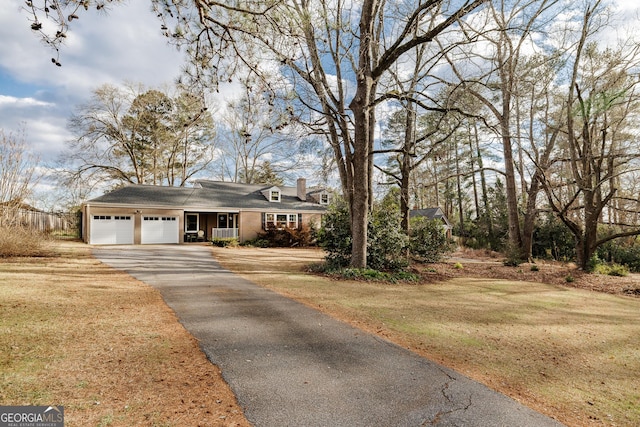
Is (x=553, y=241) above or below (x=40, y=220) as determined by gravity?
below

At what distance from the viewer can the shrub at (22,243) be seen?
1083 centimetres

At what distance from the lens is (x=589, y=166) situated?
546 inches

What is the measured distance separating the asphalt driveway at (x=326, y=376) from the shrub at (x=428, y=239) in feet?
29.6

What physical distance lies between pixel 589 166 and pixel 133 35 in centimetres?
1730

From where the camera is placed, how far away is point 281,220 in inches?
974

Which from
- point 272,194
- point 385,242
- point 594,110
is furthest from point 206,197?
point 594,110

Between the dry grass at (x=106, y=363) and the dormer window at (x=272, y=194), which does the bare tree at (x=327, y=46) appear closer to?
the dry grass at (x=106, y=363)

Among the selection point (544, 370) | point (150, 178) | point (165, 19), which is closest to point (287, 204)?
point (150, 178)

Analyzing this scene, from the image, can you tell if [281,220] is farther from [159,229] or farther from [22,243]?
[22,243]

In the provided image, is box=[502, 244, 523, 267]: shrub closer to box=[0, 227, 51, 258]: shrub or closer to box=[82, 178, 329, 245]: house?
box=[82, 178, 329, 245]: house

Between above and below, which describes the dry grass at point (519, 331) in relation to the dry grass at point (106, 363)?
below

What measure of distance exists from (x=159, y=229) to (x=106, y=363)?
1892 centimetres

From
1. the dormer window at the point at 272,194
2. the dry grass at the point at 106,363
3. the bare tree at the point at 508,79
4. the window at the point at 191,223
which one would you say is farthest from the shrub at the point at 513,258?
the window at the point at 191,223

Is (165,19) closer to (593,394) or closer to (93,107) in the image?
(593,394)
